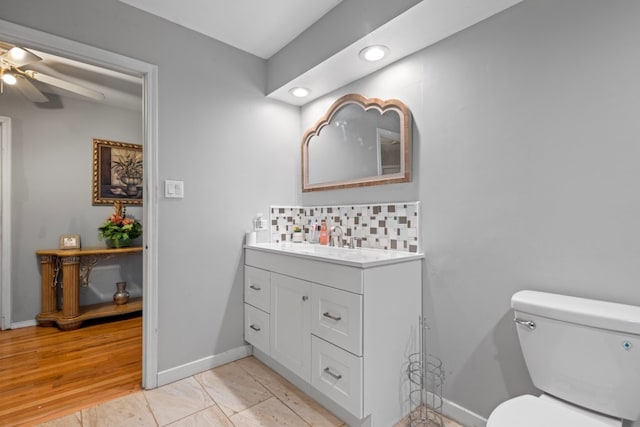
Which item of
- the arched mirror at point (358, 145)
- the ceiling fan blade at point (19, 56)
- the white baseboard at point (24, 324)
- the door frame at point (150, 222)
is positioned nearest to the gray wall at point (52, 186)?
the white baseboard at point (24, 324)

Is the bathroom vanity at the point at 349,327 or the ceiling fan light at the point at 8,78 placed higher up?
the ceiling fan light at the point at 8,78

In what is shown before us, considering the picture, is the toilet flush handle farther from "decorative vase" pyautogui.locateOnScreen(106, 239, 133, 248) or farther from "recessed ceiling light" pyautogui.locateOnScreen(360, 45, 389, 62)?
"decorative vase" pyautogui.locateOnScreen(106, 239, 133, 248)

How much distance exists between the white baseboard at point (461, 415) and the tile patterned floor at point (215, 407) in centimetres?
5

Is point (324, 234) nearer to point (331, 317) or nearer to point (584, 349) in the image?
point (331, 317)

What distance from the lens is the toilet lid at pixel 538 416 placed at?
960 millimetres

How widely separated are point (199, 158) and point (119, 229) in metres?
1.78

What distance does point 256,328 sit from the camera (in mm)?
2111

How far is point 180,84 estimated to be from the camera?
6.50ft

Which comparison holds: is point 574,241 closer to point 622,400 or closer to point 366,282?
point 622,400

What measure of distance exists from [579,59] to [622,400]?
1256mm

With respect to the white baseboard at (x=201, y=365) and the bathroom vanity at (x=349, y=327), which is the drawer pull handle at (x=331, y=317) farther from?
the white baseboard at (x=201, y=365)

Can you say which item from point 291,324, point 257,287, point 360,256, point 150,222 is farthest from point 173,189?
point 360,256

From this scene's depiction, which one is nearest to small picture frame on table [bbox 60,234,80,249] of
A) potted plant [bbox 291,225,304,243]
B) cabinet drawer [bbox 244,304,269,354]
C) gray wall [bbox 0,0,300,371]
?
gray wall [bbox 0,0,300,371]

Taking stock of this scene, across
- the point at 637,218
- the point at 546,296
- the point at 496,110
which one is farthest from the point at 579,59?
the point at 546,296
